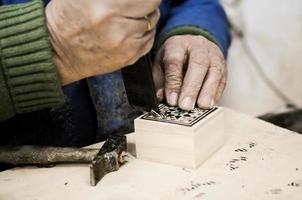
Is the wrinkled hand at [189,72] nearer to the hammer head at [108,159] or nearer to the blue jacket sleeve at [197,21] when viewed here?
the blue jacket sleeve at [197,21]

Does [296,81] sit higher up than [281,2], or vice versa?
[281,2]

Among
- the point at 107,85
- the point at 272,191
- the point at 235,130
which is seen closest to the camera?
the point at 272,191

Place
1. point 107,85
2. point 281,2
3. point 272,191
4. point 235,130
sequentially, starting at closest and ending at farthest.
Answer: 1. point 272,191
2. point 235,130
3. point 107,85
4. point 281,2

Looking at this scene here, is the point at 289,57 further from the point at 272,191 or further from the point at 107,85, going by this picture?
the point at 272,191

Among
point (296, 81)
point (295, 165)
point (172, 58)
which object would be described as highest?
point (172, 58)

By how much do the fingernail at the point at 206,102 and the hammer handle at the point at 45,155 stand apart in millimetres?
230

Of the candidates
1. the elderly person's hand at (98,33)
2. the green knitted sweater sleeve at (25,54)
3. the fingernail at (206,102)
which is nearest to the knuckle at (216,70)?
the fingernail at (206,102)

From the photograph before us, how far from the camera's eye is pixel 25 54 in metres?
0.72

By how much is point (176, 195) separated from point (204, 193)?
45 millimetres

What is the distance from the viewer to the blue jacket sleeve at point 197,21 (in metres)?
1.11

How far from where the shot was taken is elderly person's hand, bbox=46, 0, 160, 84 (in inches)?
26.2

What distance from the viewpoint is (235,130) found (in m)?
0.94

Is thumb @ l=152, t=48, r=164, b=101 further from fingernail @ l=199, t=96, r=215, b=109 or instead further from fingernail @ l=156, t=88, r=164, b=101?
fingernail @ l=199, t=96, r=215, b=109

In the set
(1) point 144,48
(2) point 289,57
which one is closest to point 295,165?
(1) point 144,48
